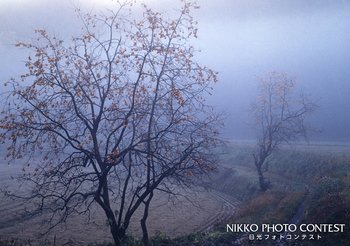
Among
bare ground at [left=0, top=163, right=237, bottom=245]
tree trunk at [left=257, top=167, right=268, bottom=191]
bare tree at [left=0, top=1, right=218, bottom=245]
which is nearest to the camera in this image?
bare tree at [left=0, top=1, right=218, bottom=245]

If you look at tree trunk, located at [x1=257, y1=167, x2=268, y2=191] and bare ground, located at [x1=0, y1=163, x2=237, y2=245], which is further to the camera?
tree trunk, located at [x1=257, y1=167, x2=268, y2=191]

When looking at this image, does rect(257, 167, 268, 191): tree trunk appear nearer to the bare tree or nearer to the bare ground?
the bare ground

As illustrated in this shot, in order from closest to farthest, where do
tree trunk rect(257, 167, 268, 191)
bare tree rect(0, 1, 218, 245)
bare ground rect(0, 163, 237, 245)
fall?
bare tree rect(0, 1, 218, 245), bare ground rect(0, 163, 237, 245), tree trunk rect(257, 167, 268, 191)

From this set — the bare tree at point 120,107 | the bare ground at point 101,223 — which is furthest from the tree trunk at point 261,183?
the bare tree at point 120,107

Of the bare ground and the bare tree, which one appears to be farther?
the bare ground

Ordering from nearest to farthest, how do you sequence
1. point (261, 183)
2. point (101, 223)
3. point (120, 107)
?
point (120, 107) → point (101, 223) → point (261, 183)

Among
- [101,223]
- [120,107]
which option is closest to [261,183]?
[101,223]

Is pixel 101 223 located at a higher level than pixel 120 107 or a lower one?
lower

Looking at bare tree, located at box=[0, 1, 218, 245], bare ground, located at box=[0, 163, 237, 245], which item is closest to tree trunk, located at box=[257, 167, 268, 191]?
bare ground, located at box=[0, 163, 237, 245]

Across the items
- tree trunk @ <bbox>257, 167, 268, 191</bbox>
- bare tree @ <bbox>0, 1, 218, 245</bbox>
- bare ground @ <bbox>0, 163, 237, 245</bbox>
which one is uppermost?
bare tree @ <bbox>0, 1, 218, 245</bbox>

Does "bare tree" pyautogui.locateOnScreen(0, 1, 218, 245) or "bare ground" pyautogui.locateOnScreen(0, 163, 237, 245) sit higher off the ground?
"bare tree" pyautogui.locateOnScreen(0, 1, 218, 245)

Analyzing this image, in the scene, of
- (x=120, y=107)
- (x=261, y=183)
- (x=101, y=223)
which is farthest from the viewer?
(x=261, y=183)

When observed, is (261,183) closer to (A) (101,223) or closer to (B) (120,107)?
(A) (101,223)

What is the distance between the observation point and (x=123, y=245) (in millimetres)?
15156
